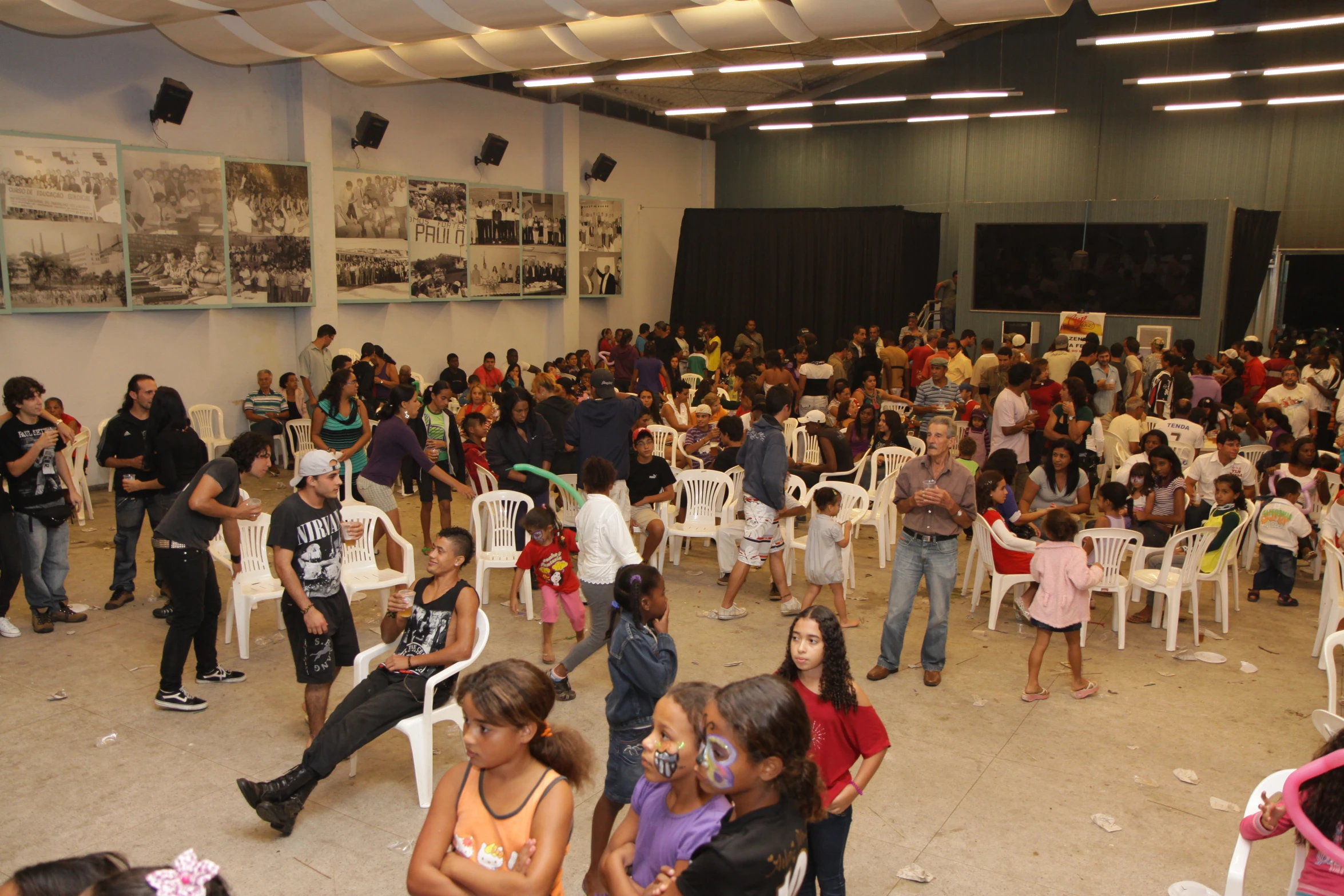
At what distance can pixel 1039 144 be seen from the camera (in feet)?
57.7

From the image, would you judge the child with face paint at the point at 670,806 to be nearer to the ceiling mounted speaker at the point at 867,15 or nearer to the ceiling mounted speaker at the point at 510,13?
the ceiling mounted speaker at the point at 510,13

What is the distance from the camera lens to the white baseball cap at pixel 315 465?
4188 mm

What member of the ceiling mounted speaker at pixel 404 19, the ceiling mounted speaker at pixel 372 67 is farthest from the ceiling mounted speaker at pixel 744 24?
the ceiling mounted speaker at pixel 372 67

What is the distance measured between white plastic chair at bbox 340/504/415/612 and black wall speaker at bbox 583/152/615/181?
1130 cm

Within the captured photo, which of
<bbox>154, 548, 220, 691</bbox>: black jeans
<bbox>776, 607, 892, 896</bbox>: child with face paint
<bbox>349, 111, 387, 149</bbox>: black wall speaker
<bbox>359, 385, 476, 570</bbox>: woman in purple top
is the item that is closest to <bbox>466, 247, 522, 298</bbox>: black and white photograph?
<bbox>349, 111, 387, 149</bbox>: black wall speaker

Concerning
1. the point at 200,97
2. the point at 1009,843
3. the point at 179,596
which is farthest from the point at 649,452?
the point at 200,97

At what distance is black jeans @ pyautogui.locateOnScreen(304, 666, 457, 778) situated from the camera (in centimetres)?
371

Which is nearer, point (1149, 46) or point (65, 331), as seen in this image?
point (65, 331)

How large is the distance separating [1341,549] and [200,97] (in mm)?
11137

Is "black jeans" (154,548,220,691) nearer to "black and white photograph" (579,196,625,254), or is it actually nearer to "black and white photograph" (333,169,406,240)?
"black and white photograph" (333,169,406,240)

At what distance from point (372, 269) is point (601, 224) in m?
5.25

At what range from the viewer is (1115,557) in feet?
19.6

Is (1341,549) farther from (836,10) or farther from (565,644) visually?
(836,10)

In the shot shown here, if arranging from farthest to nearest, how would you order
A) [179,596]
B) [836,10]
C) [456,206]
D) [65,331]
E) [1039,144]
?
[1039,144]
[456,206]
[65,331]
[836,10]
[179,596]
